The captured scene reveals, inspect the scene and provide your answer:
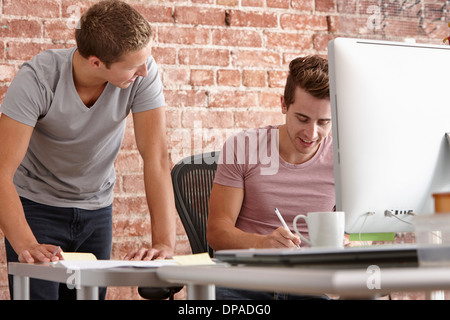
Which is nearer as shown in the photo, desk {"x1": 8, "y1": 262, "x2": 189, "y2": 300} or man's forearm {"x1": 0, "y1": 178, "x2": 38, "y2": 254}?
desk {"x1": 8, "y1": 262, "x2": 189, "y2": 300}

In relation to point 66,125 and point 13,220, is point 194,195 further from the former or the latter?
point 13,220

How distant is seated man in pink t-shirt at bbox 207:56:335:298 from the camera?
5.18ft

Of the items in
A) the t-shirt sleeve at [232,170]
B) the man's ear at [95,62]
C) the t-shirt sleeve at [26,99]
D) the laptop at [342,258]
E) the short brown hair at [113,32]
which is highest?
the short brown hair at [113,32]

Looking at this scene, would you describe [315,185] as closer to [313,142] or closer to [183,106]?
[313,142]

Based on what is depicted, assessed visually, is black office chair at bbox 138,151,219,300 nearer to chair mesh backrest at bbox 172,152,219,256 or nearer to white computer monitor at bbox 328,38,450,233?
chair mesh backrest at bbox 172,152,219,256

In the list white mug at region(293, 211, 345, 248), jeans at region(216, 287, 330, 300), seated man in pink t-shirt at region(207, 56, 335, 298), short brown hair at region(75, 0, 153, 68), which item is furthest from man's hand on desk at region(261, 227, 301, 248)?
short brown hair at region(75, 0, 153, 68)

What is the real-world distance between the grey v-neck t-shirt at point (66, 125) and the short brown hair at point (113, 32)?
0.14 m

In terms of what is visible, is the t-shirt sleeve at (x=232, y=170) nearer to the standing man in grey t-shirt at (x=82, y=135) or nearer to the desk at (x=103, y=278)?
the standing man in grey t-shirt at (x=82, y=135)

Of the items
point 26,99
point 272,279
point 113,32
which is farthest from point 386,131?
point 26,99

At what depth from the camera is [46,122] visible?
1.59 meters

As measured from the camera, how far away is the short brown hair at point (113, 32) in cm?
146

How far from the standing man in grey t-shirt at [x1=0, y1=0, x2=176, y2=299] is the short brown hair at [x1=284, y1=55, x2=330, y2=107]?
1.19 feet

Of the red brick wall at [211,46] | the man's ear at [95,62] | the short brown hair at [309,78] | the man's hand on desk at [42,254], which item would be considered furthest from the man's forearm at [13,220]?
the red brick wall at [211,46]

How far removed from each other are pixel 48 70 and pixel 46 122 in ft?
0.45
